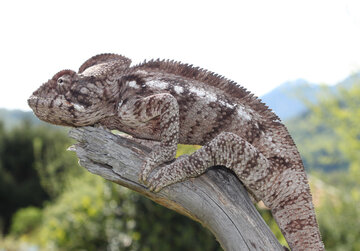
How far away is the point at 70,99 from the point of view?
2.88m

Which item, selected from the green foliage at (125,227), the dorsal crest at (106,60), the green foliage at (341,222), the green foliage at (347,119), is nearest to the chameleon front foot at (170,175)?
the dorsal crest at (106,60)

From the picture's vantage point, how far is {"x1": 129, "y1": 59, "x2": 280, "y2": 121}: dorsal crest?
292cm

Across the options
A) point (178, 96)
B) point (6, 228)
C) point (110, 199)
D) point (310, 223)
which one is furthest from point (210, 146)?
point (6, 228)

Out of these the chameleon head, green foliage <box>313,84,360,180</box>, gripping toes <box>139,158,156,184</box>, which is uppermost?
green foliage <box>313,84,360,180</box>

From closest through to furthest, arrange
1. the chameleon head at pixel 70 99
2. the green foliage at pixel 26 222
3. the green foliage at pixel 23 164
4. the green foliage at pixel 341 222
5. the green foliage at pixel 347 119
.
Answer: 1. the chameleon head at pixel 70 99
2. the green foliage at pixel 341 222
3. the green foliage at pixel 347 119
4. the green foliage at pixel 26 222
5. the green foliage at pixel 23 164

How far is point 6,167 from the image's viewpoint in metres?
22.2

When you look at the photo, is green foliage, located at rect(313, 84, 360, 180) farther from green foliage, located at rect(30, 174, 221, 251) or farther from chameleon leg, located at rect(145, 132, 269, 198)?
chameleon leg, located at rect(145, 132, 269, 198)

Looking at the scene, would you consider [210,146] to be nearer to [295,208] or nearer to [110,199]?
[295,208]

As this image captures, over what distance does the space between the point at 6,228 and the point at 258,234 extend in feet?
67.7

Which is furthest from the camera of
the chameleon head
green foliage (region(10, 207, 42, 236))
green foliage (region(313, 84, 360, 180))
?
green foliage (region(10, 207, 42, 236))

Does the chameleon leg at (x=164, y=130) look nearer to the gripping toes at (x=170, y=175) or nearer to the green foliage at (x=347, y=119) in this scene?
the gripping toes at (x=170, y=175)

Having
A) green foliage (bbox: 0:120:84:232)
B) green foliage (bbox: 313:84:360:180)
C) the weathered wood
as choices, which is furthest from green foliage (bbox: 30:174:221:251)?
green foliage (bbox: 0:120:84:232)

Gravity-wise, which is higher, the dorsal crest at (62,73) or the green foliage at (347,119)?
the green foliage at (347,119)

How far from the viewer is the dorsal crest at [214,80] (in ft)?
9.59
